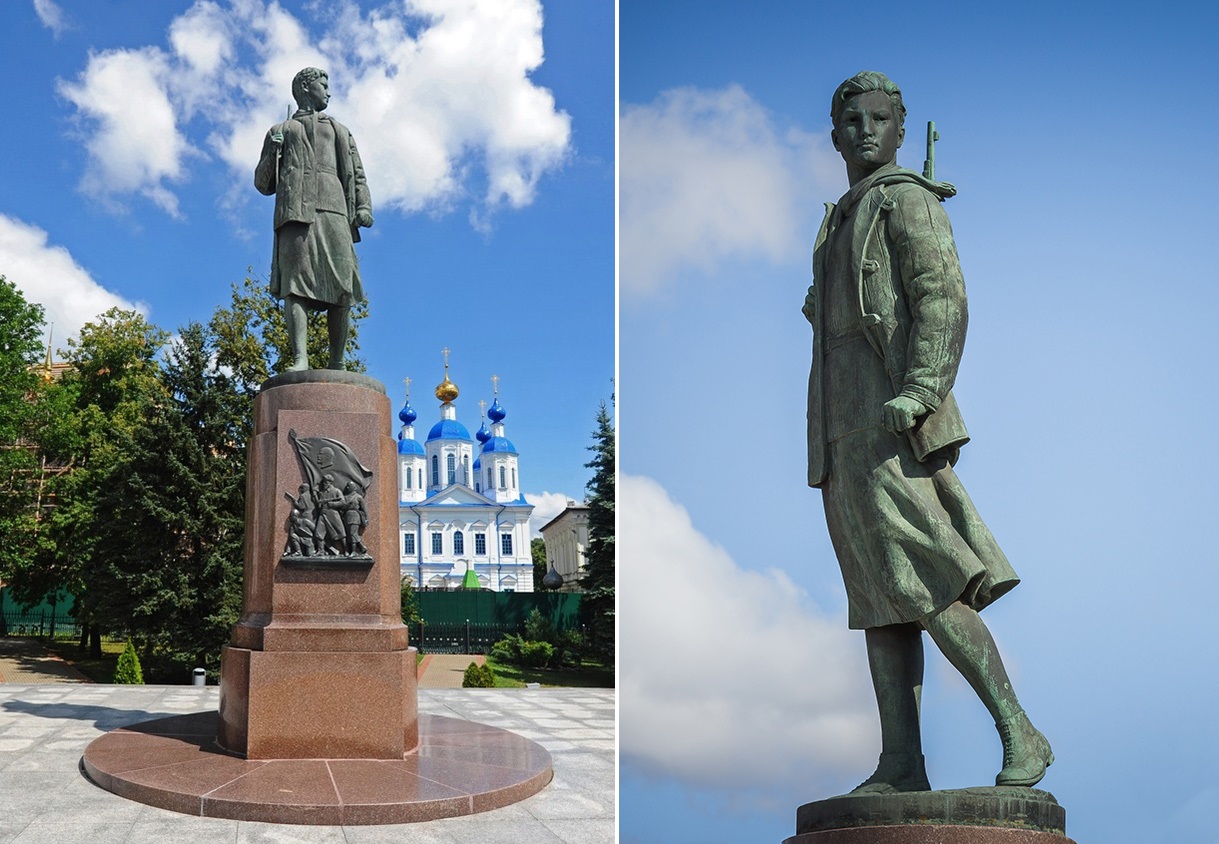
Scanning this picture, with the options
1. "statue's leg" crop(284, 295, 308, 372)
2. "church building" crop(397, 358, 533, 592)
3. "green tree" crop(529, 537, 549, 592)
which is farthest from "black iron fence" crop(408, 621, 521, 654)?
"green tree" crop(529, 537, 549, 592)

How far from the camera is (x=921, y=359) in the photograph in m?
4.84

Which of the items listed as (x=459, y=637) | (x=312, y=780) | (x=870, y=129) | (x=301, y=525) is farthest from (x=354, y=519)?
(x=459, y=637)

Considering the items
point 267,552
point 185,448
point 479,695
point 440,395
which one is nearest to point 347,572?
point 267,552

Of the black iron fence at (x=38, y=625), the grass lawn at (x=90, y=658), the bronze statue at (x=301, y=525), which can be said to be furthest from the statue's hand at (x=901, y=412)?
the black iron fence at (x=38, y=625)

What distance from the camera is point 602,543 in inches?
1233

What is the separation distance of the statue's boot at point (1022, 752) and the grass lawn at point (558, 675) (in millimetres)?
25735

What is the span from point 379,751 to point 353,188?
4791mm

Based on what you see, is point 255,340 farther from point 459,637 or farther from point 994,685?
point 994,685

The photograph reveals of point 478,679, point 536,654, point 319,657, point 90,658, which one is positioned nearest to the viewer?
point 319,657

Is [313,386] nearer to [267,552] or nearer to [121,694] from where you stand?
[267,552]

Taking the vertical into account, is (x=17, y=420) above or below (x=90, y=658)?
above

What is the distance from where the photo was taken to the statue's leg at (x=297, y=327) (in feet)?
30.4

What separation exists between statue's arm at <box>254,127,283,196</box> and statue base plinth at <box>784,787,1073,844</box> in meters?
7.35

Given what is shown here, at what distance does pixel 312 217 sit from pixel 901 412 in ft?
20.3
